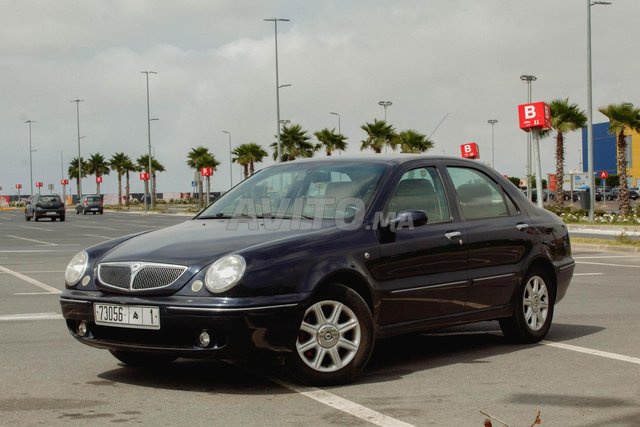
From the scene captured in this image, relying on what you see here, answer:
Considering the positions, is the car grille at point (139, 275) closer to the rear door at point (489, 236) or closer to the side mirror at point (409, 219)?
the side mirror at point (409, 219)

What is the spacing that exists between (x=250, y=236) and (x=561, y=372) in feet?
7.85

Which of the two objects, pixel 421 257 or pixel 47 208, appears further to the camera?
pixel 47 208

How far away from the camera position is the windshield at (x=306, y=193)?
23.5ft

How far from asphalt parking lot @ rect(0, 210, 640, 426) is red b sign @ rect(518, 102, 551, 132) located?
46.9 feet

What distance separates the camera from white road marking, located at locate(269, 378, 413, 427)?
17.9 ft

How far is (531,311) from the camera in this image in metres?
8.42

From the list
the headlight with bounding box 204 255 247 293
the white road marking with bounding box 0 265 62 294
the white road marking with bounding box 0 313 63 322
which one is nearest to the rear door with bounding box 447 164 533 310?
the headlight with bounding box 204 255 247 293

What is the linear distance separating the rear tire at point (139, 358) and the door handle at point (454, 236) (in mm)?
2233

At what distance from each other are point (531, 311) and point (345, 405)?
300 centimetres

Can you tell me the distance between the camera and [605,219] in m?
39.9

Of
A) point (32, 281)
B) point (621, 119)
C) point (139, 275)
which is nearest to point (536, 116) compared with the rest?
point (32, 281)

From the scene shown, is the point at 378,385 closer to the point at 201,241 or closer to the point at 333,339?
the point at 333,339

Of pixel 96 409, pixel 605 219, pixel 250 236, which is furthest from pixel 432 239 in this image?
pixel 605 219

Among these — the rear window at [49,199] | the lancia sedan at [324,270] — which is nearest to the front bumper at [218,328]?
the lancia sedan at [324,270]
